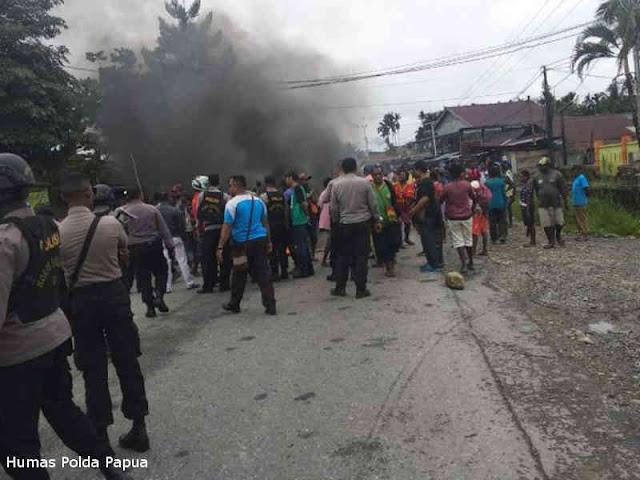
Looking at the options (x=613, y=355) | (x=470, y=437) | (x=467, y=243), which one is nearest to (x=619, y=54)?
(x=467, y=243)

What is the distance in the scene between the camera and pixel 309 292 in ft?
23.5

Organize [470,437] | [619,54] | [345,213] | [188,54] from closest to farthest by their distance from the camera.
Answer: [470,437]
[345,213]
[619,54]
[188,54]

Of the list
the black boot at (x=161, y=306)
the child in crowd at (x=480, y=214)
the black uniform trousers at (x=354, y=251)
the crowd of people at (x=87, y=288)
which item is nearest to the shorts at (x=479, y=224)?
the child in crowd at (x=480, y=214)

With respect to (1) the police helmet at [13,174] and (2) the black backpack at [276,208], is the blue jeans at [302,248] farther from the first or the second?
(1) the police helmet at [13,174]

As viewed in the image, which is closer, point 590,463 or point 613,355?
point 590,463

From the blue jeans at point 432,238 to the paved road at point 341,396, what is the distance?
1.75 m

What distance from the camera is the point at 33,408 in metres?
2.28

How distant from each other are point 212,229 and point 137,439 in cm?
Answer: 461

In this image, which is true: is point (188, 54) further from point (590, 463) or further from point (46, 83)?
point (590, 463)

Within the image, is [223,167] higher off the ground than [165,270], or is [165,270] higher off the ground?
[223,167]

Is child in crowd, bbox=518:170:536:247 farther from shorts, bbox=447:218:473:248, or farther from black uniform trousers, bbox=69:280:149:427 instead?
black uniform trousers, bbox=69:280:149:427

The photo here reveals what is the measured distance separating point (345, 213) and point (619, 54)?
46.6ft

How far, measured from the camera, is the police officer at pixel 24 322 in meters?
2.18

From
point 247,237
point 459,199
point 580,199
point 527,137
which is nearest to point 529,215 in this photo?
point 580,199
